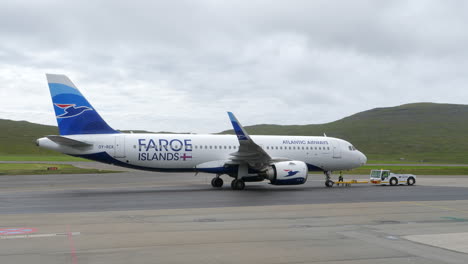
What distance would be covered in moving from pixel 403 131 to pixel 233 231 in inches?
5989

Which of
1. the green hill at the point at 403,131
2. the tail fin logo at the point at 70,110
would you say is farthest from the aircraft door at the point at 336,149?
the green hill at the point at 403,131

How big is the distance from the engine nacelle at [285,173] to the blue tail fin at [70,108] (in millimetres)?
9148

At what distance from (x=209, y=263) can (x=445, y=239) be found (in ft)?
17.6

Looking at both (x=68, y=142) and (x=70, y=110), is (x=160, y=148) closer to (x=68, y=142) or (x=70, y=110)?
(x=68, y=142)

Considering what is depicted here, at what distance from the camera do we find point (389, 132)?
494 ft

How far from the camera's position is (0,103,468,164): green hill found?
381ft

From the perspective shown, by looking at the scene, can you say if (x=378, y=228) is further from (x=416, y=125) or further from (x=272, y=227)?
(x=416, y=125)

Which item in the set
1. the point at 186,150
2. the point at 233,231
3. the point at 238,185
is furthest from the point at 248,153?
the point at 233,231

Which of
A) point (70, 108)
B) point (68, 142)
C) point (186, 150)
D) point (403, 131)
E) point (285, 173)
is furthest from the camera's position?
point (403, 131)

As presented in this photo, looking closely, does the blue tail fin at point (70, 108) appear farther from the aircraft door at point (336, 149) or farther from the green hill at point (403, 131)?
the green hill at point (403, 131)

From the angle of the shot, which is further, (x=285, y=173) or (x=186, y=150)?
(x=186, y=150)

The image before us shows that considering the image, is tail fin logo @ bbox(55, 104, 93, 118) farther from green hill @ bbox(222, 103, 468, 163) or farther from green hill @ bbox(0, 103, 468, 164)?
green hill @ bbox(222, 103, 468, 163)

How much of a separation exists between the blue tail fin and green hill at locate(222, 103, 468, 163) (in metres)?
89.6

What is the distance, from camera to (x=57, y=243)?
29.2 ft
